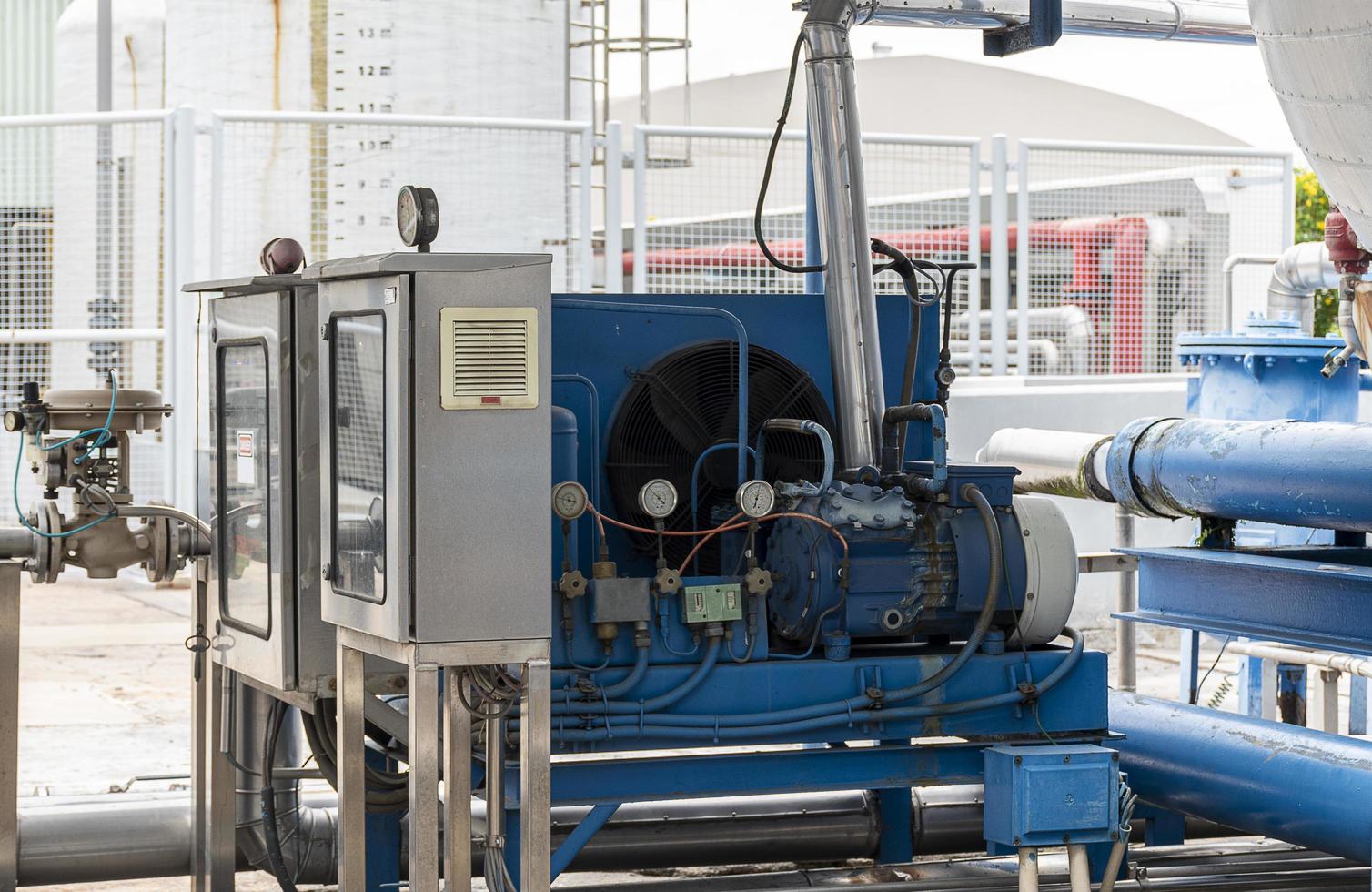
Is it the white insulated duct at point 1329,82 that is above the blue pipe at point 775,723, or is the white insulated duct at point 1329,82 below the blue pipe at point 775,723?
above

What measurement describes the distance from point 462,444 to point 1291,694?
177 inches

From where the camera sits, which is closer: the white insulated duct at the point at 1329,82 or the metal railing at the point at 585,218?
the white insulated duct at the point at 1329,82

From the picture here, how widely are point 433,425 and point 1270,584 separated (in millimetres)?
2740

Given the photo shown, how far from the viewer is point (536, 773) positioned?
12.6 feet

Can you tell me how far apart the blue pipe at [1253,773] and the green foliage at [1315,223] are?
13882 mm

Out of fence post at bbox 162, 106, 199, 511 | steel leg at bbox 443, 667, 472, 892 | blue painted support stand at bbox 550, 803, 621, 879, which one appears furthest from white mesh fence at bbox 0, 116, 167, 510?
steel leg at bbox 443, 667, 472, 892

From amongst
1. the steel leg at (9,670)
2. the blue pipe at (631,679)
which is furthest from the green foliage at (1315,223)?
the steel leg at (9,670)

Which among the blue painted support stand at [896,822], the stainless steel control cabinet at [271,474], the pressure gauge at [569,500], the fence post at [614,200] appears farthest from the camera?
the fence post at [614,200]

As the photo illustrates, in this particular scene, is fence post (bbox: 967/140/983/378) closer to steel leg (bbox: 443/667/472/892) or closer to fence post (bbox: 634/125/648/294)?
fence post (bbox: 634/125/648/294)

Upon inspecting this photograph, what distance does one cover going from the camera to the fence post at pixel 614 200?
962cm

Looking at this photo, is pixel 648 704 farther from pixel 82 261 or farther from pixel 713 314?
pixel 82 261

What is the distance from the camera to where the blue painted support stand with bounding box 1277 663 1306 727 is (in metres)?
6.99

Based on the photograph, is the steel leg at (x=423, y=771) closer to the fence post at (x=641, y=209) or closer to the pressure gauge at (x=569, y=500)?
the pressure gauge at (x=569, y=500)

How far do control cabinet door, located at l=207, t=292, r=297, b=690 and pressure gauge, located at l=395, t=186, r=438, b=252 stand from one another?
41 cm
